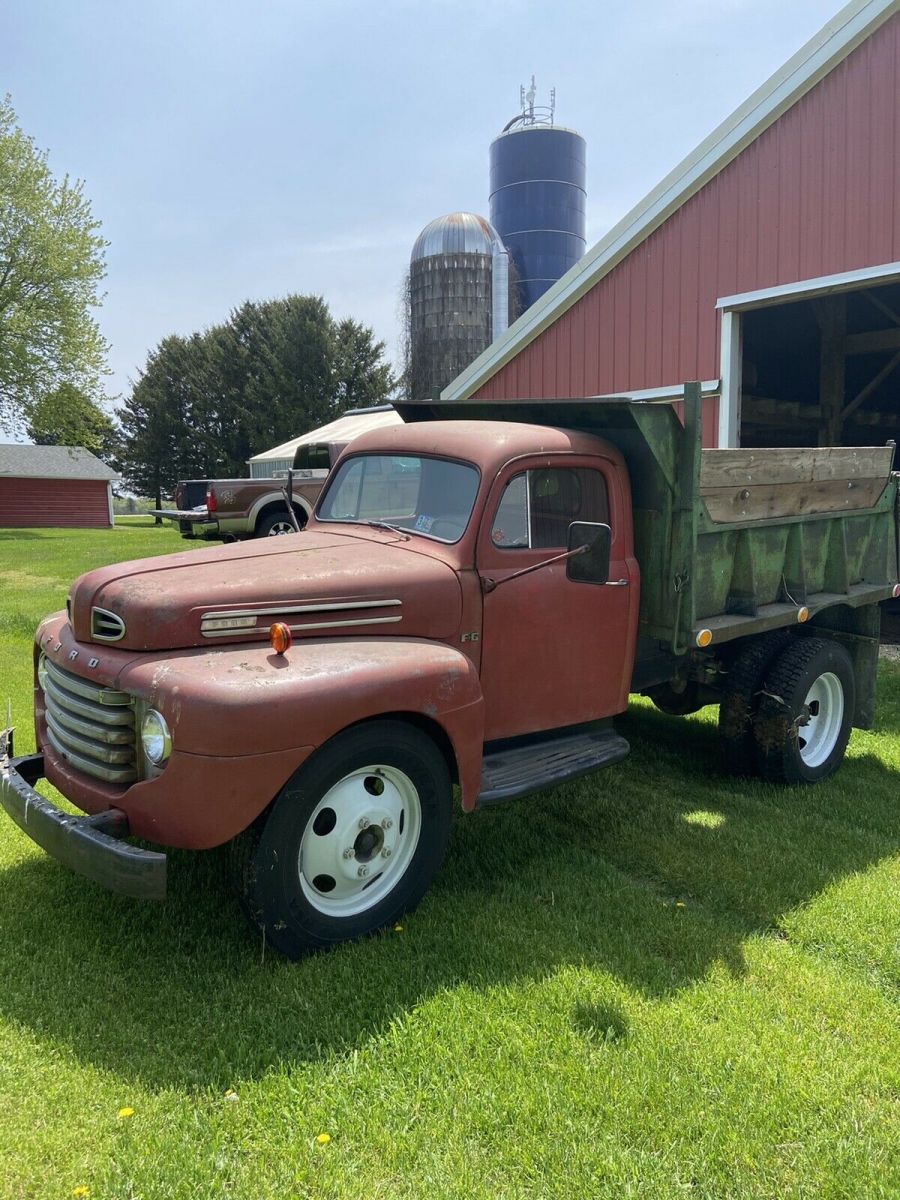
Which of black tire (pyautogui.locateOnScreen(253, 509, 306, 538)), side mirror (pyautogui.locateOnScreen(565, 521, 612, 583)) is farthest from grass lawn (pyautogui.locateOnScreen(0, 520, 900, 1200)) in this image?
black tire (pyautogui.locateOnScreen(253, 509, 306, 538))

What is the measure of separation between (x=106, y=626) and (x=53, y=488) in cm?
4198

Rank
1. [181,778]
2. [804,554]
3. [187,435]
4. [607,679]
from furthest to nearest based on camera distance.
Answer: [187,435], [804,554], [607,679], [181,778]

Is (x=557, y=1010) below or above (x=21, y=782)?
below

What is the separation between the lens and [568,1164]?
2.45 meters

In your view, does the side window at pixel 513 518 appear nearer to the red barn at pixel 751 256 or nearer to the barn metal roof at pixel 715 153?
the barn metal roof at pixel 715 153

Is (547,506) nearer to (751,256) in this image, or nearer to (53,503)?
(751,256)

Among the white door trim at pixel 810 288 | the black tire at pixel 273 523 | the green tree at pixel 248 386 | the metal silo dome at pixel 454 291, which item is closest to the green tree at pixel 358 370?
the green tree at pixel 248 386

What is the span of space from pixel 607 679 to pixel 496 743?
0.71m

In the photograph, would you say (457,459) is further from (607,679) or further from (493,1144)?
(493,1144)

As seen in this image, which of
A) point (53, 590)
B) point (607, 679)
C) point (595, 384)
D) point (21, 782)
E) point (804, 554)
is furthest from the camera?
point (53, 590)

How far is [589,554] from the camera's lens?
13.1ft

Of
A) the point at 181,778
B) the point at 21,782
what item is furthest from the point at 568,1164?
the point at 21,782

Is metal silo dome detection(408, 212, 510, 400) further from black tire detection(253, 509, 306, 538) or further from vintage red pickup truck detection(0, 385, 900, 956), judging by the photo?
vintage red pickup truck detection(0, 385, 900, 956)

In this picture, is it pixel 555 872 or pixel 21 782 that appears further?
pixel 555 872
